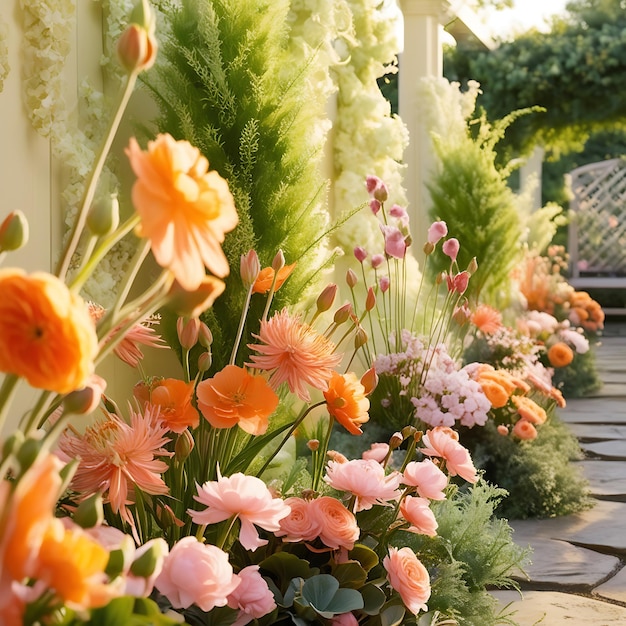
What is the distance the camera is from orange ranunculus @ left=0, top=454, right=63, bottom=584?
18.5 inches

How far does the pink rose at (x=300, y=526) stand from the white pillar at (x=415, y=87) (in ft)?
12.8

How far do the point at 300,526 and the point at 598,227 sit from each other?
11.6 metres

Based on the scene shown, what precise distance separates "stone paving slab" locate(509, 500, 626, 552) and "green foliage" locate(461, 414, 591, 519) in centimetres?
5

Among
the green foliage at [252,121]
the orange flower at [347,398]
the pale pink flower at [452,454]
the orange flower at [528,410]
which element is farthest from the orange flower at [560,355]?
the orange flower at [347,398]

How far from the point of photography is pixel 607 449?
453cm

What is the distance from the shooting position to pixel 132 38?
25.8 inches

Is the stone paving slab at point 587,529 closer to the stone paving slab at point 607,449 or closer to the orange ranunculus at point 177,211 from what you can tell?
the stone paving slab at point 607,449

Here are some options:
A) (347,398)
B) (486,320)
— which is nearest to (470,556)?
(347,398)

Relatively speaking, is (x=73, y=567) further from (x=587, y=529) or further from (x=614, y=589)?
(x=587, y=529)

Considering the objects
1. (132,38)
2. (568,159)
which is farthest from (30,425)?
(568,159)

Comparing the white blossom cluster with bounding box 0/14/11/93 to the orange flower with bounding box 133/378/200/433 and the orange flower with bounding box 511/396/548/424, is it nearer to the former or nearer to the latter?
the orange flower with bounding box 133/378/200/433

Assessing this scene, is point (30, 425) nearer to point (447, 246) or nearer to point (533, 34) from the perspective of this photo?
point (447, 246)

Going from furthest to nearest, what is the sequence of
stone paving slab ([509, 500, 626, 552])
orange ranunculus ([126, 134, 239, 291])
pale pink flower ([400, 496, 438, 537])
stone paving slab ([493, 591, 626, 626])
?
stone paving slab ([509, 500, 626, 552]) < stone paving slab ([493, 591, 626, 626]) < pale pink flower ([400, 496, 438, 537]) < orange ranunculus ([126, 134, 239, 291])

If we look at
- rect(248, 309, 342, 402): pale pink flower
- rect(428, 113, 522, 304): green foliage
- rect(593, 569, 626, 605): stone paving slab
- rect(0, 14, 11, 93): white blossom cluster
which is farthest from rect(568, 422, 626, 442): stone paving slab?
rect(0, 14, 11, 93): white blossom cluster
